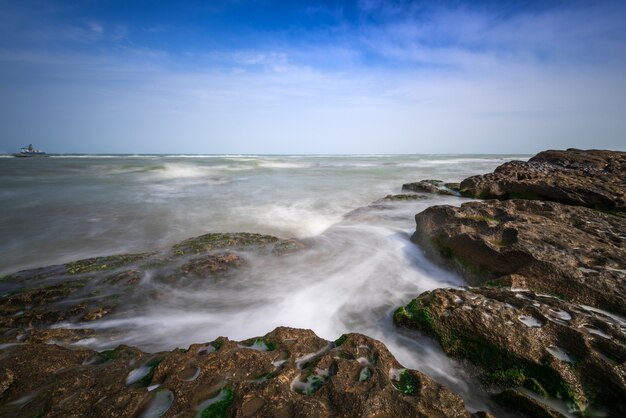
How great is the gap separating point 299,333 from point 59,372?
1864 millimetres

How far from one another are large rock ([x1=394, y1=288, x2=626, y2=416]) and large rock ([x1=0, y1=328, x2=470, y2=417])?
0.84 m

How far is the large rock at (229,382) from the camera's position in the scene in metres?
1.75

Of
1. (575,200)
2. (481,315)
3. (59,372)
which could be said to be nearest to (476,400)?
(481,315)

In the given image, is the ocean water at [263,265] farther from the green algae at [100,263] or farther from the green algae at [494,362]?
the green algae at [100,263]

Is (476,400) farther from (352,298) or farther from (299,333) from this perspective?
(352,298)

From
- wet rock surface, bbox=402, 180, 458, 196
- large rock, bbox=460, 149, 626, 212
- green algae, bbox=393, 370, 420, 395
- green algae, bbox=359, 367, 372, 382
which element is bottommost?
green algae, bbox=393, 370, 420, 395

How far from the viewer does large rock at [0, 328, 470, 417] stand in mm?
1752

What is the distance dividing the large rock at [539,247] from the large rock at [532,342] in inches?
16.1

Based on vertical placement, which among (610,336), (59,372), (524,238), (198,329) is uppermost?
(524,238)

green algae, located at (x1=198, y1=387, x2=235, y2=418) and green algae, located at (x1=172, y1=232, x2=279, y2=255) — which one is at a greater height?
green algae, located at (x1=198, y1=387, x2=235, y2=418)

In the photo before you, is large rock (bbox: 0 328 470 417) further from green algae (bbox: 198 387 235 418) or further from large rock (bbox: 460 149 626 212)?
large rock (bbox: 460 149 626 212)

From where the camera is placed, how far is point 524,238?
4.17 meters

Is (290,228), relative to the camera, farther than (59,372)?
Yes

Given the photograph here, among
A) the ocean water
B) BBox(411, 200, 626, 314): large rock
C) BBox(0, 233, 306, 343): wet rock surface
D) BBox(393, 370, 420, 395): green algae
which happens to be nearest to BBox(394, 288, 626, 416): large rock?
the ocean water
